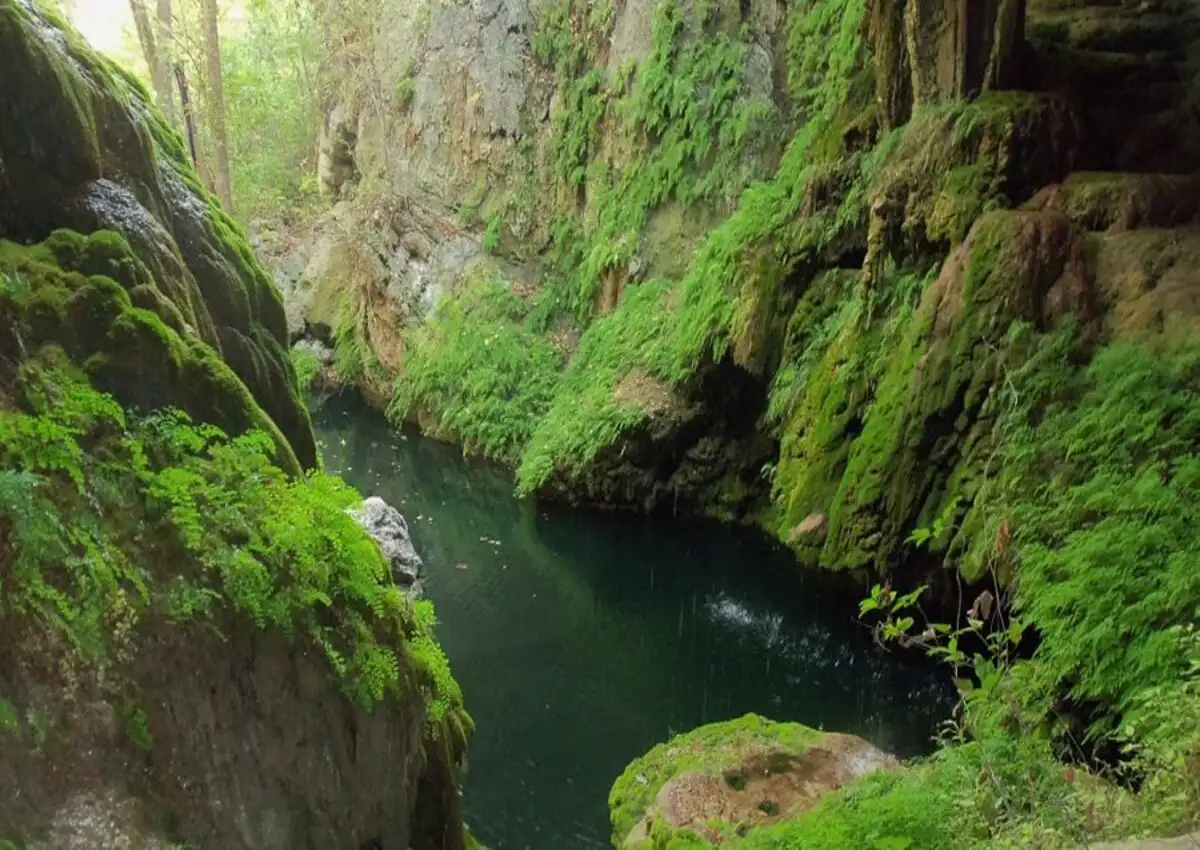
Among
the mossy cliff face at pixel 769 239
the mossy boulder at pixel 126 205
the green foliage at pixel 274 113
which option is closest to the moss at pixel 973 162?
the mossy cliff face at pixel 769 239

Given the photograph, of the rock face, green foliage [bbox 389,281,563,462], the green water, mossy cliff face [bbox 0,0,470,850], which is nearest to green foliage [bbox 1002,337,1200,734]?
the green water

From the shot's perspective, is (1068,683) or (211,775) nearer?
(211,775)

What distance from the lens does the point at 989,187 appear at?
9477 millimetres

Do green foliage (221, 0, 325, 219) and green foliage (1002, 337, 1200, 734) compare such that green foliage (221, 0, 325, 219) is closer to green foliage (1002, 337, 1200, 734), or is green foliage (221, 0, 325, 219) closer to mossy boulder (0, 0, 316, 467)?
mossy boulder (0, 0, 316, 467)

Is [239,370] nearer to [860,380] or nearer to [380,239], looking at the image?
[860,380]

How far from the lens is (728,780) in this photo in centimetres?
640

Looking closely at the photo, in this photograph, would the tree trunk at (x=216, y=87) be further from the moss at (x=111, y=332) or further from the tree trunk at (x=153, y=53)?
the moss at (x=111, y=332)

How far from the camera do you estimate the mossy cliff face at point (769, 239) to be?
8.82 metres

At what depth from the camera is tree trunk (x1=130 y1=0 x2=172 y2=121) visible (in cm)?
1366

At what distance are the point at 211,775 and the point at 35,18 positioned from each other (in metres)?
3.75

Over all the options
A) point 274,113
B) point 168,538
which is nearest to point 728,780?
point 168,538

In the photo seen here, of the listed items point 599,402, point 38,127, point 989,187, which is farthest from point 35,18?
point 599,402

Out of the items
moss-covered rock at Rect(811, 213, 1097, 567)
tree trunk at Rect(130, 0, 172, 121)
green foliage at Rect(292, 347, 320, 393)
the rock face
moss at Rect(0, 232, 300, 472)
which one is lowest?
green foliage at Rect(292, 347, 320, 393)

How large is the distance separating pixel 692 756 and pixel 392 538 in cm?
371
